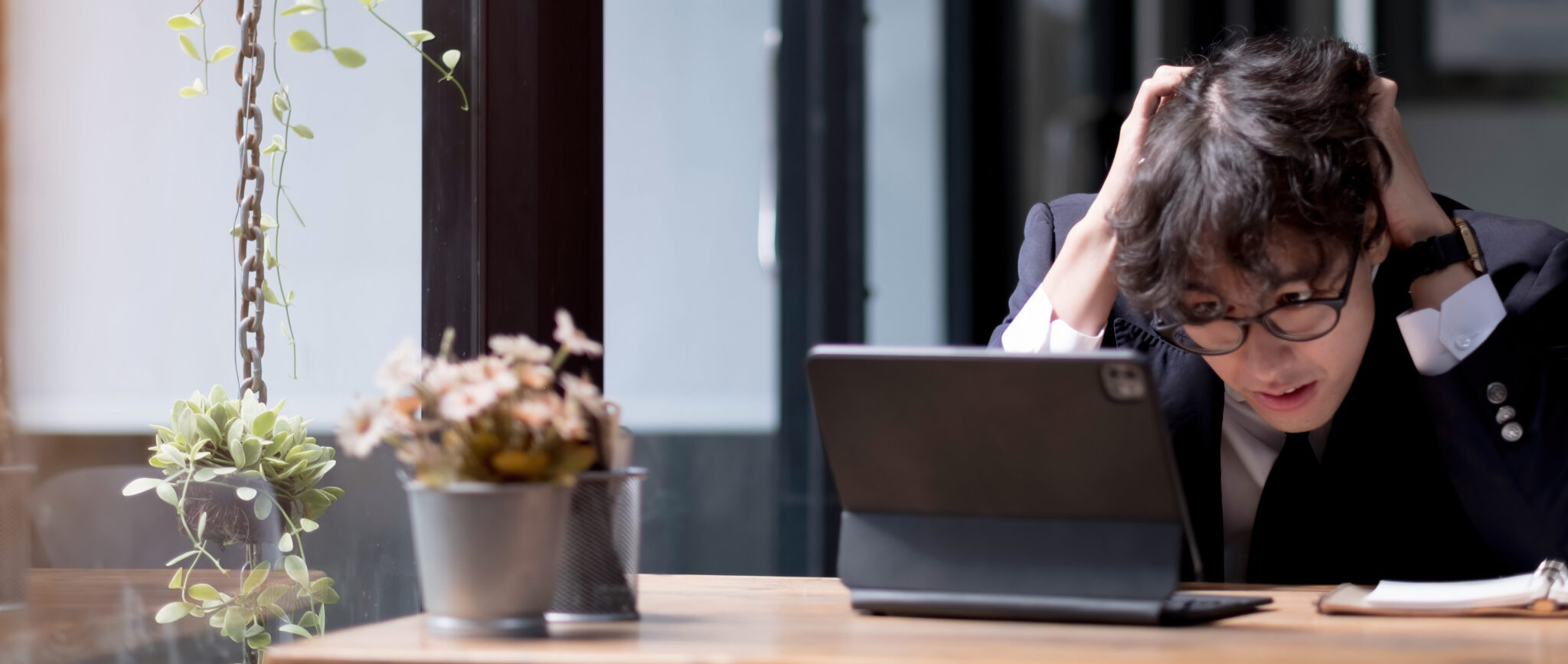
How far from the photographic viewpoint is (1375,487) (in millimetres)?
1392

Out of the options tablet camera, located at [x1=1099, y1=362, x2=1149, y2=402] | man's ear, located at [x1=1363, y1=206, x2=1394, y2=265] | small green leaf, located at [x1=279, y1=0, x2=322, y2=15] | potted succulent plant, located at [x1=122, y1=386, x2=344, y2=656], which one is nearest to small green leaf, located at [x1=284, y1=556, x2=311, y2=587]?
potted succulent plant, located at [x1=122, y1=386, x2=344, y2=656]

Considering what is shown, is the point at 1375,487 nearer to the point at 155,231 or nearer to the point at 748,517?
the point at 155,231

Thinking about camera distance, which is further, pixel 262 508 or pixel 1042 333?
pixel 1042 333

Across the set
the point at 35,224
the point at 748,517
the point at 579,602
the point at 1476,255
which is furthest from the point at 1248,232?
the point at 748,517

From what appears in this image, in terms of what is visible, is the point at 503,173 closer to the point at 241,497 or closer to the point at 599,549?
the point at 241,497

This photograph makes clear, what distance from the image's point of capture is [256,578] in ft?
3.55

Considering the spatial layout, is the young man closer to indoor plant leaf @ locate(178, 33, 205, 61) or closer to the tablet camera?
the tablet camera

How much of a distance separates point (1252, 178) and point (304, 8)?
87cm

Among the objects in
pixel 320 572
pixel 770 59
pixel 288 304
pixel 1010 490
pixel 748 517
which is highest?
pixel 770 59

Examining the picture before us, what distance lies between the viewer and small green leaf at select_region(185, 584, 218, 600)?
1060mm

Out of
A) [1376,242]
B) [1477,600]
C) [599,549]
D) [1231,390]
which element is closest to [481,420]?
[599,549]

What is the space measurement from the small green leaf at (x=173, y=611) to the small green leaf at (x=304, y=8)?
0.53m

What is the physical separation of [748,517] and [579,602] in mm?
2078

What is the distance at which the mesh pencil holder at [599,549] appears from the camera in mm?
823
